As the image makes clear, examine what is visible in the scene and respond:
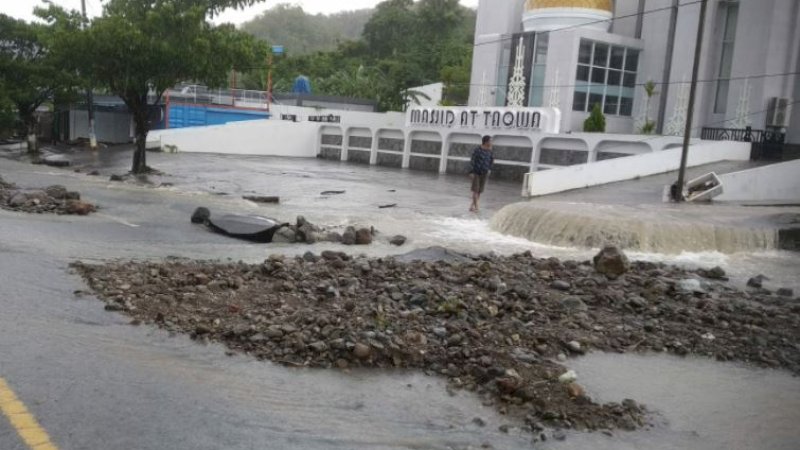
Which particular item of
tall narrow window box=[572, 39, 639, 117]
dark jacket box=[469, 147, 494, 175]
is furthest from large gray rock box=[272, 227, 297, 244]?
tall narrow window box=[572, 39, 639, 117]

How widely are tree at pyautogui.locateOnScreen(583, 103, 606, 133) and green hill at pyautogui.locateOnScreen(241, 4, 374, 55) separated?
225 ft

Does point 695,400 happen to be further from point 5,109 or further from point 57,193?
point 5,109

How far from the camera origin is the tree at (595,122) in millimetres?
33125

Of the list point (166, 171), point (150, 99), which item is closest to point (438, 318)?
point (166, 171)

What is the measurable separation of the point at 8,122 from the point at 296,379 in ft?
108

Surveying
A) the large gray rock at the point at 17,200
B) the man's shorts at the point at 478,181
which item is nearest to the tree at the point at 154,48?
the large gray rock at the point at 17,200

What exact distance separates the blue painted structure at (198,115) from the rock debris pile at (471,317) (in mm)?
36486

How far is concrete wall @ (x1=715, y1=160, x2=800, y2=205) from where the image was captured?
2117cm

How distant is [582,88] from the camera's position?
35.6 meters

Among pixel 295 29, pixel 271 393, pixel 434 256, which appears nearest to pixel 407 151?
pixel 434 256

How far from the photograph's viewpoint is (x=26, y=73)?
3281cm

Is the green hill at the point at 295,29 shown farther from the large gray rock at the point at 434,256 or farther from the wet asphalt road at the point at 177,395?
the wet asphalt road at the point at 177,395

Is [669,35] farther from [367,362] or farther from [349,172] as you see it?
[367,362]

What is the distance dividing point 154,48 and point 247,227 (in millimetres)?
12206
